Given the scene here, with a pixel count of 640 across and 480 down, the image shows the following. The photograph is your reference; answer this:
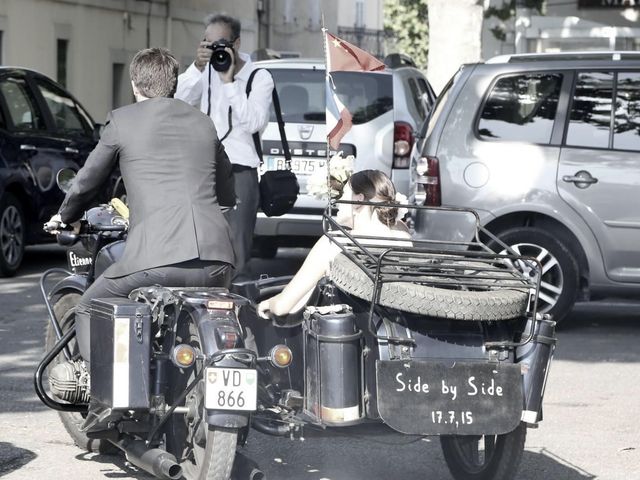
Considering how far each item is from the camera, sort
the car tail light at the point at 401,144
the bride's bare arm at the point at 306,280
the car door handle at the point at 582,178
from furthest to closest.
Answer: the car tail light at the point at 401,144 < the car door handle at the point at 582,178 < the bride's bare arm at the point at 306,280

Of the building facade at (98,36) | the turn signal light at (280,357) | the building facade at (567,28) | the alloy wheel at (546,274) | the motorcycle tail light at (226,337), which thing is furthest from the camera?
the building facade at (567,28)

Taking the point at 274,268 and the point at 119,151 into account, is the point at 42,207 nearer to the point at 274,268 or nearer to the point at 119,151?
the point at 274,268

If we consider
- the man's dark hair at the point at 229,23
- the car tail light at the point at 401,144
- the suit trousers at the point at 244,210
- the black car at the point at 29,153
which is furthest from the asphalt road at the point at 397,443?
the car tail light at the point at 401,144

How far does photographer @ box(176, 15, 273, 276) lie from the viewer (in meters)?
8.39

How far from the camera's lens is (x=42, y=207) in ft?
44.6

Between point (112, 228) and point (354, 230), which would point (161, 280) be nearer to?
point (112, 228)

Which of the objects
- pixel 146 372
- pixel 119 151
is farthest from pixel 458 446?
pixel 119 151

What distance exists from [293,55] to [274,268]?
18.8 ft

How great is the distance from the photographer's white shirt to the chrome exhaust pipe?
290cm

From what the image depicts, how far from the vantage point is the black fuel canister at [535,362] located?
5531mm

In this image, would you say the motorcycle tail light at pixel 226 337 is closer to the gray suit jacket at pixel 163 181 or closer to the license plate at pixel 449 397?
the gray suit jacket at pixel 163 181

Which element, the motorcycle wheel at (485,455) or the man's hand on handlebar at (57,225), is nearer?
the motorcycle wheel at (485,455)

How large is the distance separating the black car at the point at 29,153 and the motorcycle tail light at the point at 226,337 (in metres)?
7.60

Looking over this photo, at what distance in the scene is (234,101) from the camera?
8.39m
